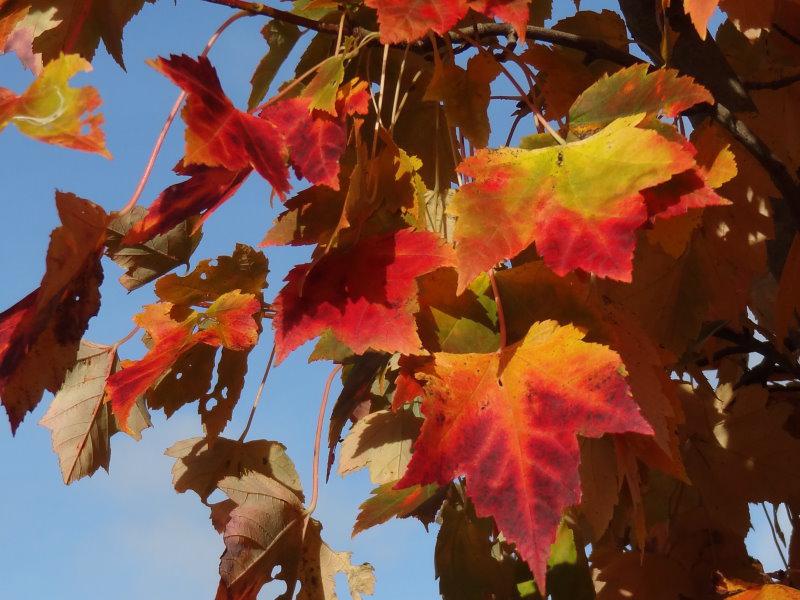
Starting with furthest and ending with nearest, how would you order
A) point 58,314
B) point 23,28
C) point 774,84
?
point 774,84 < point 23,28 < point 58,314

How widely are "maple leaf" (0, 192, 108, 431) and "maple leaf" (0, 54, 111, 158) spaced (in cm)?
7

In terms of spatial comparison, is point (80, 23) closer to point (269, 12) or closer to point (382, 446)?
point (269, 12)

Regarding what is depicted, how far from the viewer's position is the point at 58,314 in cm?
77

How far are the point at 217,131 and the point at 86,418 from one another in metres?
0.43

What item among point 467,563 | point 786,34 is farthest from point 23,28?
point 786,34

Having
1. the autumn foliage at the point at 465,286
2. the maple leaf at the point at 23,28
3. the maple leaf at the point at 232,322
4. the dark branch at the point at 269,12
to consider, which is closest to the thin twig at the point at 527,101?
the autumn foliage at the point at 465,286

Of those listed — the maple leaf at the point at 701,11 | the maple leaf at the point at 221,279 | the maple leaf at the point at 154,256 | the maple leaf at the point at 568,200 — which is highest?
the maple leaf at the point at 154,256

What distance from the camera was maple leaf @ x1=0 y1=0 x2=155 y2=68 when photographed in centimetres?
100

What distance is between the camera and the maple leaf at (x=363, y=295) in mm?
702

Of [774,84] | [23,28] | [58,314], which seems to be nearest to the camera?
[58,314]

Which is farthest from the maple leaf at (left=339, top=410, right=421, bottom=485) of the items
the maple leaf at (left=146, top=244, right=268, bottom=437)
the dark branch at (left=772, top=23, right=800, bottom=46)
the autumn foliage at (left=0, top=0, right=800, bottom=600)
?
the dark branch at (left=772, top=23, right=800, bottom=46)

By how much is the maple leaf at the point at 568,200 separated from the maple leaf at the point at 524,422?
63 mm

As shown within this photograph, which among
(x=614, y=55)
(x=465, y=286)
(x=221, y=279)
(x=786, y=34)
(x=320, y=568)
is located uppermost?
(x=786, y=34)

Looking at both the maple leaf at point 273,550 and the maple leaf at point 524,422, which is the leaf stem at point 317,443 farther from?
the maple leaf at point 524,422
